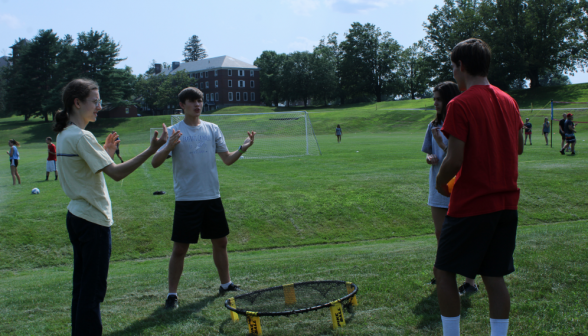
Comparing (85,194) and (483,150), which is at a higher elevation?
(483,150)

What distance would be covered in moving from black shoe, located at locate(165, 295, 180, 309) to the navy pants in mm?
1084

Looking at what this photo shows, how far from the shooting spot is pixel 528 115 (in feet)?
162

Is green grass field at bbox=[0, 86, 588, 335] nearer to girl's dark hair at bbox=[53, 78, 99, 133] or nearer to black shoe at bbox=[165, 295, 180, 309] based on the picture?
black shoe at bbox=[165, 295, 180, 309]

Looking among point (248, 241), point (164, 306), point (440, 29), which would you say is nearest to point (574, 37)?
point (440, 29)

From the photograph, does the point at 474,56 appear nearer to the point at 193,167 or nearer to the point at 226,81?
the point at 193,167

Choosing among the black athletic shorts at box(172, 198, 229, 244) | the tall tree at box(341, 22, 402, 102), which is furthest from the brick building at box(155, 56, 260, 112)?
the black athletic shorts at box(172, 198, 229, 244)

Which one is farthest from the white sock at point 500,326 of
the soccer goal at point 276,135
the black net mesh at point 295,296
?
the soccer goal at point 276,135

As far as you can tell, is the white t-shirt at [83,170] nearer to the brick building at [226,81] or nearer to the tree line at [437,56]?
the tree line at [437,56]

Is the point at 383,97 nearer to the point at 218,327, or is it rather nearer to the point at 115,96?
the point at 115,96

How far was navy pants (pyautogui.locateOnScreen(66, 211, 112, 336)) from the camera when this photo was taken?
3.23 meters

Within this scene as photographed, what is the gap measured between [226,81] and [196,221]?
9837cm

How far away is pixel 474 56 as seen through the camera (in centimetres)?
273

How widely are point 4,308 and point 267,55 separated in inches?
4044

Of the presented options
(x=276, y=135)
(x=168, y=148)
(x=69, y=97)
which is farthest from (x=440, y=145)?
(x=276, y=135)
